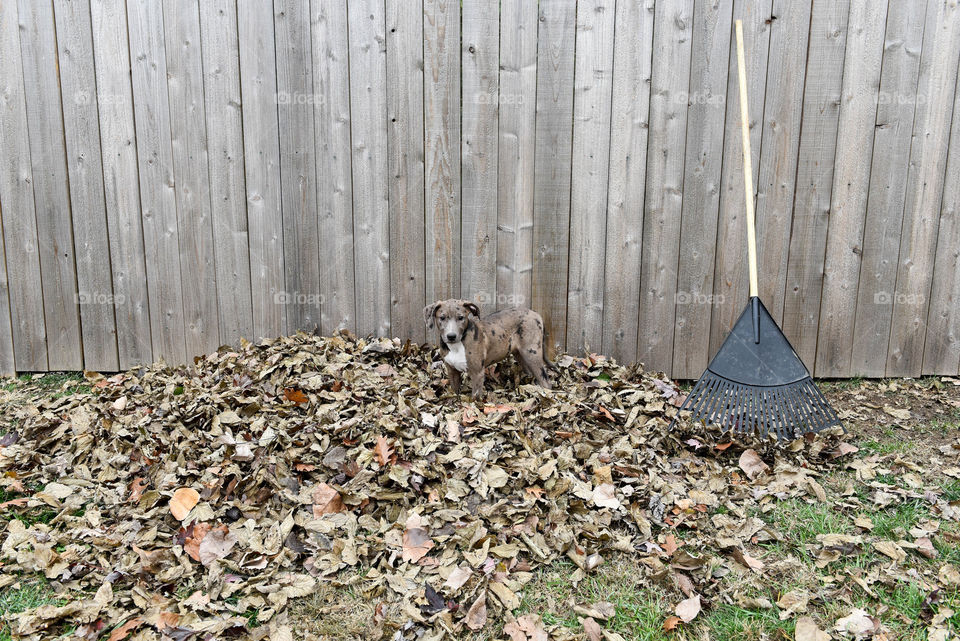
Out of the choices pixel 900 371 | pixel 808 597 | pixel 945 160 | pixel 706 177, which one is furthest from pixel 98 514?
pixel 945 160

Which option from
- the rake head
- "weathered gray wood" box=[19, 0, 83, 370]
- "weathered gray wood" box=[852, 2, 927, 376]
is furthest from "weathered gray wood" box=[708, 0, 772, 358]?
"weathered gray wood" box=[19, 0, 83, 370]

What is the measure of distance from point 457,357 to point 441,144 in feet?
5.10

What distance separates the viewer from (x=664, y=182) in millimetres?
4227

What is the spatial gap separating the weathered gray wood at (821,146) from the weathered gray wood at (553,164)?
1.60 m

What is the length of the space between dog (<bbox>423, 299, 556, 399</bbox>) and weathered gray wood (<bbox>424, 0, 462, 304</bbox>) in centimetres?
63

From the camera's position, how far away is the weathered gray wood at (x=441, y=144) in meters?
4.10

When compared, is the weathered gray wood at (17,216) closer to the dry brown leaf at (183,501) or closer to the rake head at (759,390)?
the dry brown leaf at (183,501)

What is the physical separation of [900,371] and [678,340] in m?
1.68

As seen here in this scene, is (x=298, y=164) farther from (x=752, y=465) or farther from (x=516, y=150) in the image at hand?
(x=752, y=465)

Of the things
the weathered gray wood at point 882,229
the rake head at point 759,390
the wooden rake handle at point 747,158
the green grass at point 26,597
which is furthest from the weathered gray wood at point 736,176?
the green grass at point 26,597

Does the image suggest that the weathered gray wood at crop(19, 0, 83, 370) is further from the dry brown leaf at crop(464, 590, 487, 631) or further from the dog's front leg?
the dry brown leaf at crop(464, 590, 487, 631)

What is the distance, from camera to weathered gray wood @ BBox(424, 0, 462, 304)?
4.10 metres

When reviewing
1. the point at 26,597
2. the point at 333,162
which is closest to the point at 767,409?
the point at 333,162

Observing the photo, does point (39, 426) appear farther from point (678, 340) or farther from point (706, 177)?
point (706, 177)
